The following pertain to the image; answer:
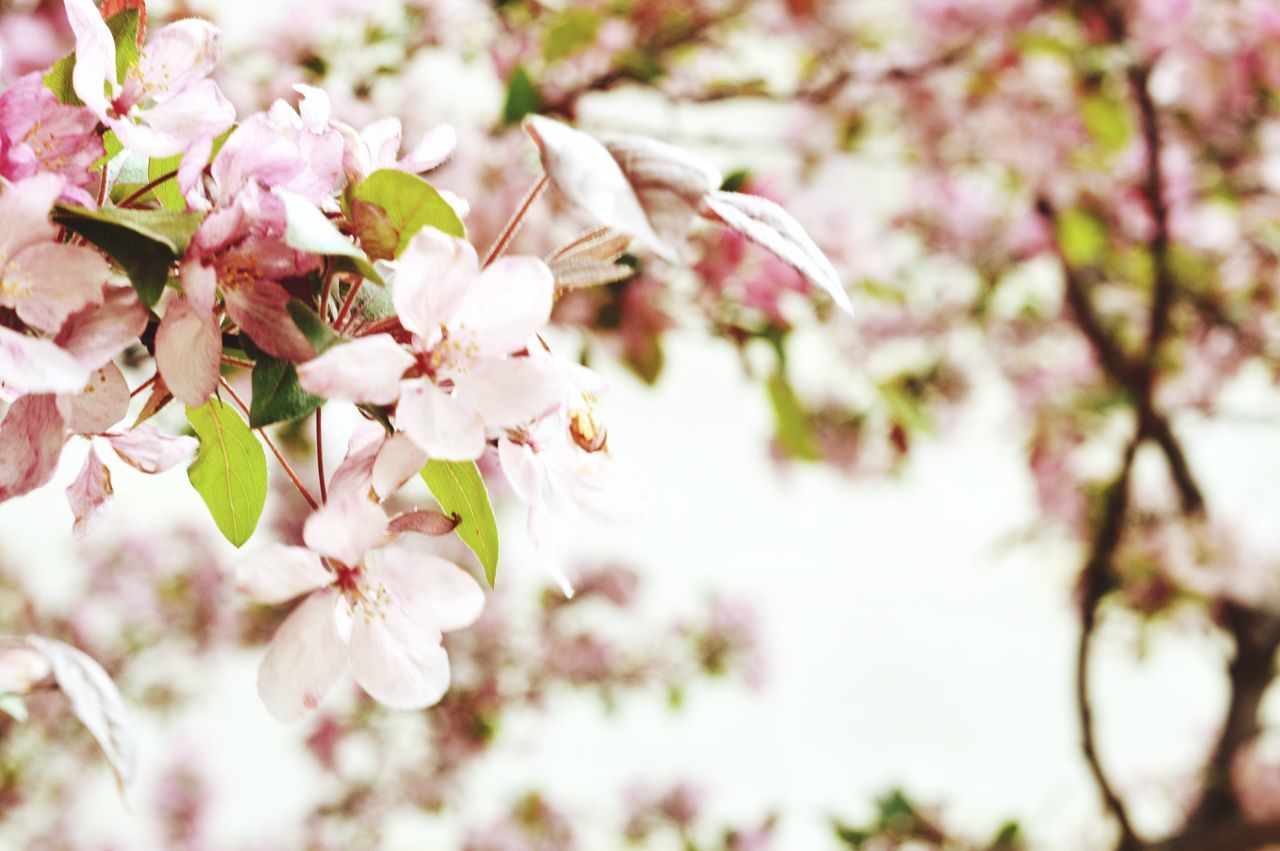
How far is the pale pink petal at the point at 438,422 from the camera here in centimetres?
20

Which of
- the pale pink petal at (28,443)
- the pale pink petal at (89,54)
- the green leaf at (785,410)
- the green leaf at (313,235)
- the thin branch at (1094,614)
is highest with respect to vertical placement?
the pale pink petal at (89,54)

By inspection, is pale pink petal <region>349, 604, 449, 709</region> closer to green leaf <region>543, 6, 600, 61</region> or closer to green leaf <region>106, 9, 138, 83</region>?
green leaf <region>106, 9, 138, 83</region>

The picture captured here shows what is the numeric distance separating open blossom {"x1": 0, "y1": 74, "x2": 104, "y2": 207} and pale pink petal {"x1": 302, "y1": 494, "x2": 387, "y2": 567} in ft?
0.24

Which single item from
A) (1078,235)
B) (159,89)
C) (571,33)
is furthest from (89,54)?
(1078,235)

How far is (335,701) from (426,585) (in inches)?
57.5

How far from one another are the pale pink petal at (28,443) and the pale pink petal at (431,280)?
7 cm

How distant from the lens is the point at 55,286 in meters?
0.20

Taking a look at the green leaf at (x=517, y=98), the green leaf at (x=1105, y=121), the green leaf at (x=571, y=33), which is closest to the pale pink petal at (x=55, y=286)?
the green leaf at (x=517, y=98)

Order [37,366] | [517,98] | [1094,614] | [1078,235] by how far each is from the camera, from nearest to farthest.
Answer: [37,366], [517,98], [1094,614], [1078,235]

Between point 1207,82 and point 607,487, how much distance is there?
1.52 m

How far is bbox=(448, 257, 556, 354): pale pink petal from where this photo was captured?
0.69 feet

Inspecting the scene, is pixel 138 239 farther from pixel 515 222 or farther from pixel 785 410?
pixel 785 410

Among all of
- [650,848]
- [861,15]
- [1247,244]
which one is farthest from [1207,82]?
[650,848]

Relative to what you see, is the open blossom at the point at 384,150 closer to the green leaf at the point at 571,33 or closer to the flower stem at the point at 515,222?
the flower stem at the point at 515,222
